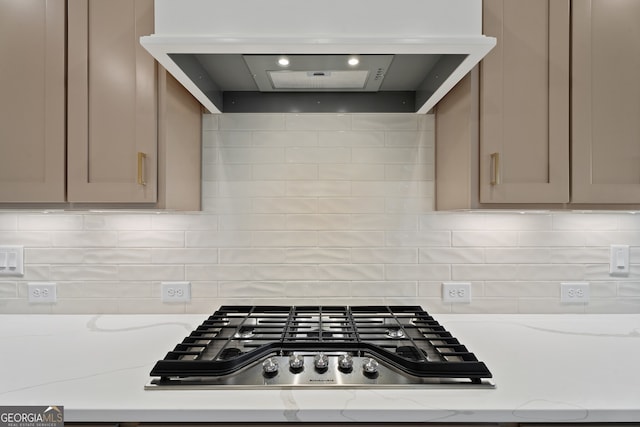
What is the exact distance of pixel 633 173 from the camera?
1262mm

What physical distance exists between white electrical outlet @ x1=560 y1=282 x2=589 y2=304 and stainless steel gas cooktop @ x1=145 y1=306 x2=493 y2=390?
26.2 inches

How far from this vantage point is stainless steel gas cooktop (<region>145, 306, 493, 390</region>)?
3.09 ft

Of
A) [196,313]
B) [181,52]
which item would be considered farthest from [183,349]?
[181,52]

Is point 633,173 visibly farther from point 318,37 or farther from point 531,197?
point 318,37

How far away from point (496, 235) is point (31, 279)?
1953 mm

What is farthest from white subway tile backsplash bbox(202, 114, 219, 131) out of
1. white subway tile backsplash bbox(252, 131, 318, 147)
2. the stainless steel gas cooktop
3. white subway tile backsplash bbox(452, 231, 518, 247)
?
white subway tile backsplash bbox(452, 231, 518, 247)

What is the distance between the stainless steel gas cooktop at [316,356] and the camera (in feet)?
3.09

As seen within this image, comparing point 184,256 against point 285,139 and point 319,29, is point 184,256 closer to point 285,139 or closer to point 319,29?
point 285,139

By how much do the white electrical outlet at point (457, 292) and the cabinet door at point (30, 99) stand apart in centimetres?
147

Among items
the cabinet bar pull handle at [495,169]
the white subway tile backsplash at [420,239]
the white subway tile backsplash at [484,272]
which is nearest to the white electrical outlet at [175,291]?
the white subway tile backsplash at [420,239]

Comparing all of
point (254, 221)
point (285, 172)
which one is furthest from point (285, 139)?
point (254, 221)

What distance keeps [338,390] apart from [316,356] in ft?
0.48

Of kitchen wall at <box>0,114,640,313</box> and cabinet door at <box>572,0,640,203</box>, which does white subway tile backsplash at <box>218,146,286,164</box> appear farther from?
cabinet door at <box>572,0,640,203</box>

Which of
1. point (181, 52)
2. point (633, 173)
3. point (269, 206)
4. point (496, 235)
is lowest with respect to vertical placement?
point (496, 235)
